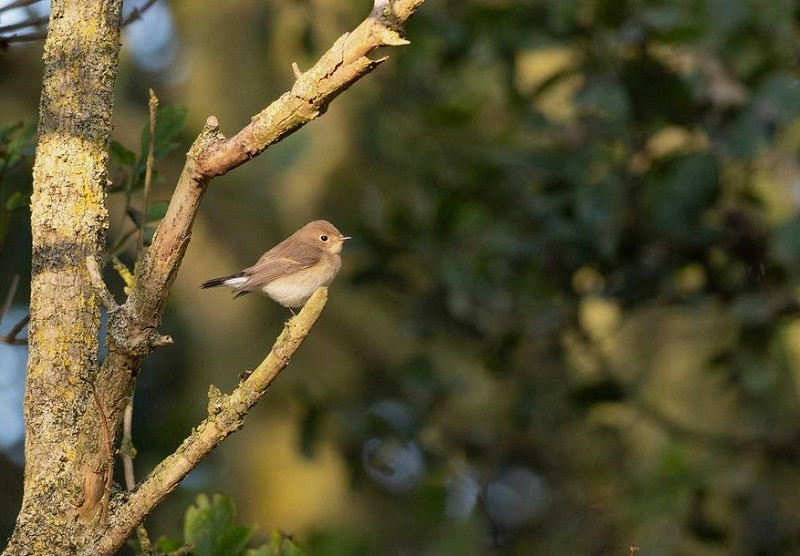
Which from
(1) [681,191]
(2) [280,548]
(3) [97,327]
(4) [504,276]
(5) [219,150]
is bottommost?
(4) [504,276]

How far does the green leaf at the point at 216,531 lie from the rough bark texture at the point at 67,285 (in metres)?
0.72

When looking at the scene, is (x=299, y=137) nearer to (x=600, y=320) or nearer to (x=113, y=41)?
(x=600, y=320)

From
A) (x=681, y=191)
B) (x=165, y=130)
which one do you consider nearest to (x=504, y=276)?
(x=681, y=191)

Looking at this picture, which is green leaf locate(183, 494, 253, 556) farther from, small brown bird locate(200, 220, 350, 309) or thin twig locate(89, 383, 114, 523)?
small brown bird locate(200, 220, 350, 309)

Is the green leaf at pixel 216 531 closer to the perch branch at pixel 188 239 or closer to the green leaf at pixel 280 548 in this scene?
the green leaf at pixel 280 548

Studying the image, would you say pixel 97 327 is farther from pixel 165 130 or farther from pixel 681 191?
pixel 681 191

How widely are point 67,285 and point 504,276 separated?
3.68 m

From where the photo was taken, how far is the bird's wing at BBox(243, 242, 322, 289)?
431 centimetres

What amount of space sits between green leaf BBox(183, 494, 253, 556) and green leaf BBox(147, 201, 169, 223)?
71 centimetres

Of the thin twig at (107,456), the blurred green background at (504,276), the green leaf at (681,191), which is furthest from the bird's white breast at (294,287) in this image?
the thin twig at (107,456)

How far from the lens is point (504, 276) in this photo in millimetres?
5406

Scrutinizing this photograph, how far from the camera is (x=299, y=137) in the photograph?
629 cm

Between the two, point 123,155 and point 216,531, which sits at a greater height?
point 123,155

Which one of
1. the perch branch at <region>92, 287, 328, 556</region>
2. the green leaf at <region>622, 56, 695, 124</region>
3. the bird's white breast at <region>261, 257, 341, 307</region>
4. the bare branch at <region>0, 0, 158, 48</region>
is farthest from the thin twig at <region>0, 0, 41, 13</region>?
the green leaf at <region>622, 56, 695, 124</region>
